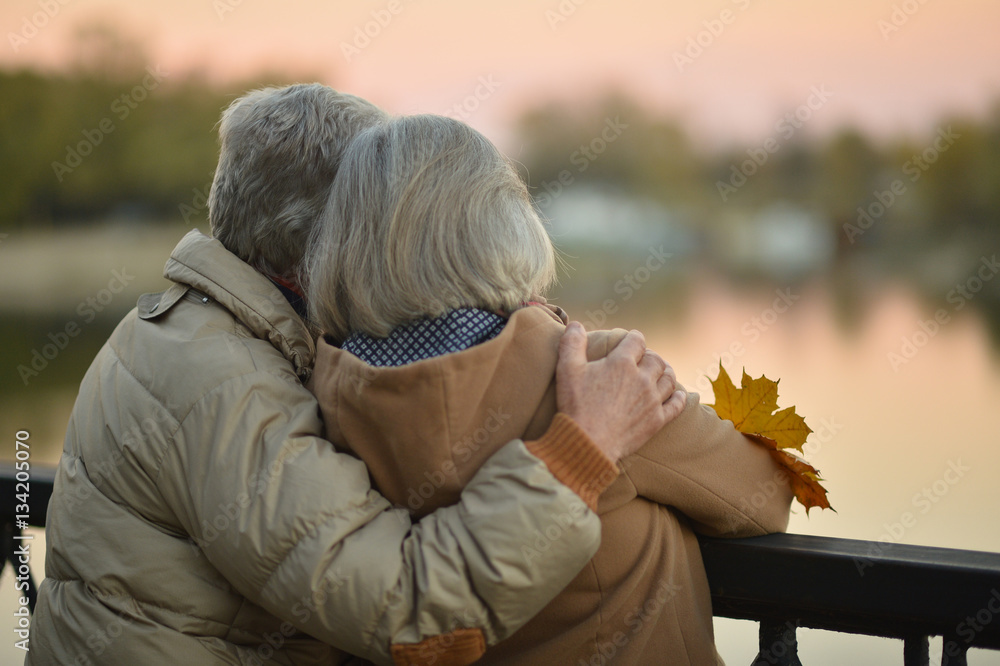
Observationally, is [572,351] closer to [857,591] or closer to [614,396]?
[614,396]

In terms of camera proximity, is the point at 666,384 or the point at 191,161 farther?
the point at 191,161

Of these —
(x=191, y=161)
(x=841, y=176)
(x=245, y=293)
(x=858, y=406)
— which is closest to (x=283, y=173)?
A: (x=245, y=293)

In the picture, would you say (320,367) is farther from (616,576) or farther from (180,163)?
(180,163)

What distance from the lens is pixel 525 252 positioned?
120cm

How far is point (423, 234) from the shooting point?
1.16 meters

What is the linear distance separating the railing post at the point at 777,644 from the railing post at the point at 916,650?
16 cm

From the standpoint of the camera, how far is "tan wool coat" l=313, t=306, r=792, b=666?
3.66 ft

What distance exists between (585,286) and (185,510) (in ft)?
39.0

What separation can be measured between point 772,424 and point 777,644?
0.36 meters

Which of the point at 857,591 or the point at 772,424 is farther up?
the point at 772,424

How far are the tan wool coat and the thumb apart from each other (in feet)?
0.07

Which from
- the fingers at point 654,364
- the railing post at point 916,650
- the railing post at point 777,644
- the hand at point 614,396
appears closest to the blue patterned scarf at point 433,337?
the hand at point 614,396

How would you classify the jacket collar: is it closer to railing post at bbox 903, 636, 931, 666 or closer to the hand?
the hand

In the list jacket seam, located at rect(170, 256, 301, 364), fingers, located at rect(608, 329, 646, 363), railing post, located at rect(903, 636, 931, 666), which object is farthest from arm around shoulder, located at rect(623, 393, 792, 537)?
jacket seam, located at rect(170, 256, 301, 364)
